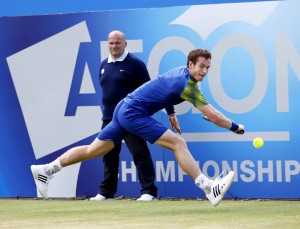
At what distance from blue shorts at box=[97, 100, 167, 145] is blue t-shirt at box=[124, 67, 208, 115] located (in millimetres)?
69

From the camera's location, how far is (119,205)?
10805 millimetres

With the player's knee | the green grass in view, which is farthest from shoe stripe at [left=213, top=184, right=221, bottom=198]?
the player's knee

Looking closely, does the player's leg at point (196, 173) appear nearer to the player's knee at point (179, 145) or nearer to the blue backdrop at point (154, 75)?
the player's knee at point (179, 145)

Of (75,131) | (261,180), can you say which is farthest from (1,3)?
(261,180)

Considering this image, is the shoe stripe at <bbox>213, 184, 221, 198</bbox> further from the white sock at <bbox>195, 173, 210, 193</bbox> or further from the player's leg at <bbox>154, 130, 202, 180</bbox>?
the player's leg at <bbox>154, 130, 202, 180</bbox>

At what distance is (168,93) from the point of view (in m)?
9.56

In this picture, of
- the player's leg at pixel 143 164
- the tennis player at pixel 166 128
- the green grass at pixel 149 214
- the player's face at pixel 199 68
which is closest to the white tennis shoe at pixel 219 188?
the tennis player at pixel 166 128

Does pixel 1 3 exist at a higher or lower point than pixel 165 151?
higher

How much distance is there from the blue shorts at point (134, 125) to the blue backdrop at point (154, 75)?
1815mm

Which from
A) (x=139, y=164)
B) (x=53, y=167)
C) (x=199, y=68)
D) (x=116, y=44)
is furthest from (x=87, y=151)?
(x=116, y=44)

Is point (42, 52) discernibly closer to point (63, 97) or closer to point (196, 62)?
point (63, 97)

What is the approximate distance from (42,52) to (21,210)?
2.61m

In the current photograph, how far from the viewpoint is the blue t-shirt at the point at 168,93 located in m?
9.45

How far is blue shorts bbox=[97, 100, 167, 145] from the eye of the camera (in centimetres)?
966
